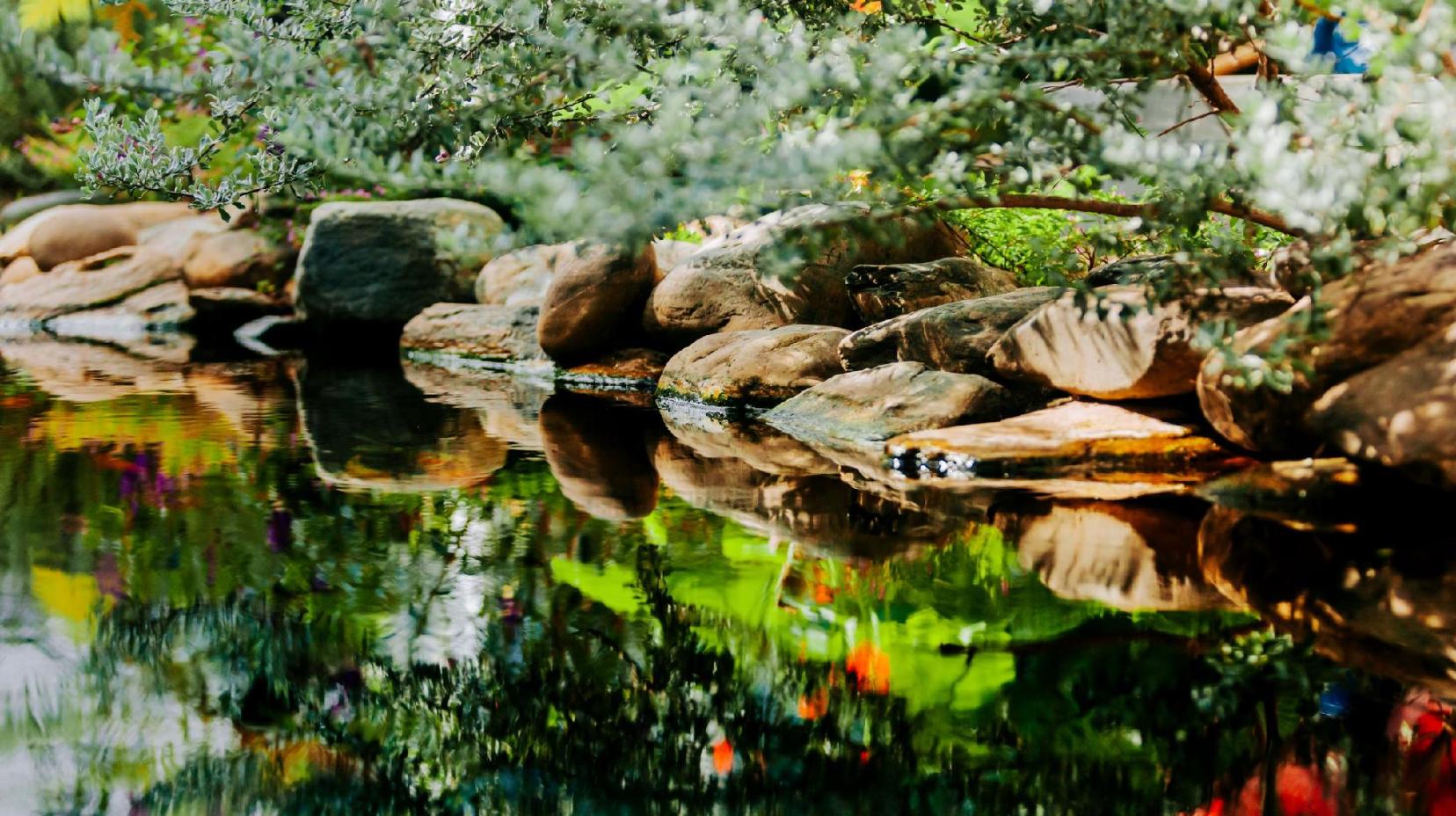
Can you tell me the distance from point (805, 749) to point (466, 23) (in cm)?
367

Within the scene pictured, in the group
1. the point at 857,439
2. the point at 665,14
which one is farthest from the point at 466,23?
the point at 857,439

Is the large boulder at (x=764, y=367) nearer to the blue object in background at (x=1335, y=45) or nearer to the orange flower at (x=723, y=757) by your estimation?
the blue object in background at (x=1335, y=45)

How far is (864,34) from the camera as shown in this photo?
6688 millimetres

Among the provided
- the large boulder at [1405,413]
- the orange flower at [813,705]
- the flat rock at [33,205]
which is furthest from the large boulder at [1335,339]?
the flat rock at [33,205]

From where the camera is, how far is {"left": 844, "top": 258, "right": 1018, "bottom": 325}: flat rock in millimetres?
9055

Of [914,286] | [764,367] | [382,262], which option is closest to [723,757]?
[764,367]

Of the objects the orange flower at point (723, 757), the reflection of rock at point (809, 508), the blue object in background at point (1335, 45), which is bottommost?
the reflection of rock at point (809, 508)

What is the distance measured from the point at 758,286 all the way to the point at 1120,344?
3894mm

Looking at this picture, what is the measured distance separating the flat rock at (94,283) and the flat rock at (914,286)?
12.1 m

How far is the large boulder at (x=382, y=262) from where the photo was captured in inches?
585

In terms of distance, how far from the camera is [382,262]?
14914 mm

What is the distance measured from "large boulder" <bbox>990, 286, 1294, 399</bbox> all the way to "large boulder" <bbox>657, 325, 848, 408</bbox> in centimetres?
175

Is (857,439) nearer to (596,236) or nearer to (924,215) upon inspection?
(924,215)

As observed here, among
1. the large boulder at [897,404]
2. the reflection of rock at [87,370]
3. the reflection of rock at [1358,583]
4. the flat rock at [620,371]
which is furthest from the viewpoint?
the flat rock at [620,371]
